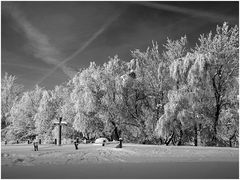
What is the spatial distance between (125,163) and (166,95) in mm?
15459

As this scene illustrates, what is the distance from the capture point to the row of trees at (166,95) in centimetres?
2620

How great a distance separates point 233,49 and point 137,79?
32.5 feet

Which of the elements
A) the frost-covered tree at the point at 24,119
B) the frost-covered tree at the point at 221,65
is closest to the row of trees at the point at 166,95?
the frost-covered tree at the point at 221,65

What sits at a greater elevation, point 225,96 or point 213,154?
point 225,96

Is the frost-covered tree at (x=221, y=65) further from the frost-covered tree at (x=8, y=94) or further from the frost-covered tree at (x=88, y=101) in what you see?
the frost-covered tree at (x=8, y=94)

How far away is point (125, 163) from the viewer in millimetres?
15680

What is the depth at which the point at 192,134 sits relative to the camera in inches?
1148

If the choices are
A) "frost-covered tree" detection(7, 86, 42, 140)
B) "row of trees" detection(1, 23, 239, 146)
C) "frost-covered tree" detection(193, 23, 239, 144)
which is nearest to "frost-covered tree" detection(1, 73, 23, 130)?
"frost-covered tree" detection(7, 86, 42, 140)

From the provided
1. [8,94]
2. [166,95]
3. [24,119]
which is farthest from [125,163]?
[8,94]

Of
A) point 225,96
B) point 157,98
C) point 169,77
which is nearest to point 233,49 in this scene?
point 225,96

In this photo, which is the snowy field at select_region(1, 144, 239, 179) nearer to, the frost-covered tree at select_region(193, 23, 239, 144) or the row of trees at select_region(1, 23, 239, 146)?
the row of trees at select_region(1, 23, 239, 146)

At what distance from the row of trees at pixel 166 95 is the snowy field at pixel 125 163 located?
6753 millimetres

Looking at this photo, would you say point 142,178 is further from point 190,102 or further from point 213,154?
point 190,102

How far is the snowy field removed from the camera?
12320 millimetres
